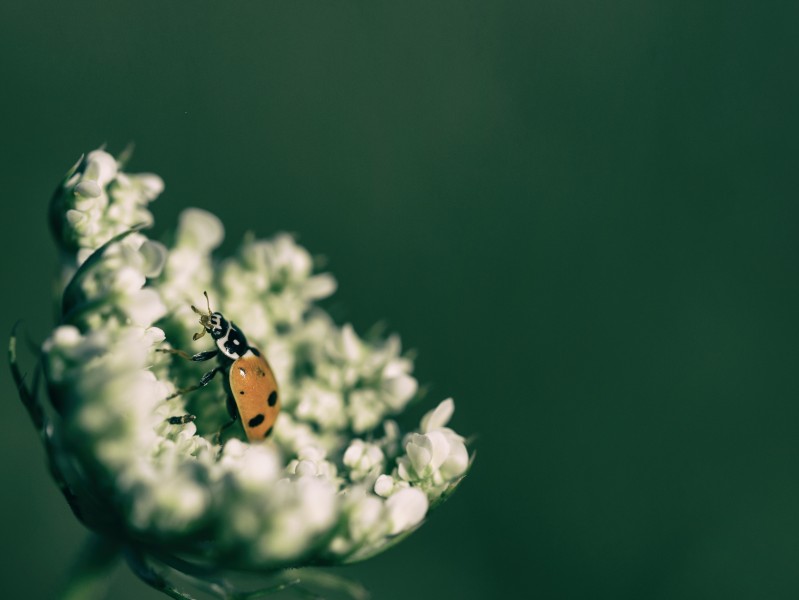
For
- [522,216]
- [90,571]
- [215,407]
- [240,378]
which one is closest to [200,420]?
[215,407]

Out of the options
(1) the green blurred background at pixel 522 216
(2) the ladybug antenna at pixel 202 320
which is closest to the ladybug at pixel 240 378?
(2) the ladybug antenna at pixel 202 320

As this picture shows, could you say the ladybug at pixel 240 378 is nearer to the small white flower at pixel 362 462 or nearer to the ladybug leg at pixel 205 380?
the ladybug leg at pixel 205 380

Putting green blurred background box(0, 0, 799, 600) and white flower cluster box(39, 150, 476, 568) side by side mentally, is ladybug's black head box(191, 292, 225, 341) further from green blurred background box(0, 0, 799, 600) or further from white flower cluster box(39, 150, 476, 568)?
green blurred background box(0, 0, 799, 600)

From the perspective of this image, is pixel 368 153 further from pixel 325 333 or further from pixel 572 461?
pixel 325 333

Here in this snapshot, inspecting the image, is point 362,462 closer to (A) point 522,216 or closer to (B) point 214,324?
(B) point 214,324

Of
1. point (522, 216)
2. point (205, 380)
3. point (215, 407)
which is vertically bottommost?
point (215, 407)

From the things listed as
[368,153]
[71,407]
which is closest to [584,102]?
[368,153]
